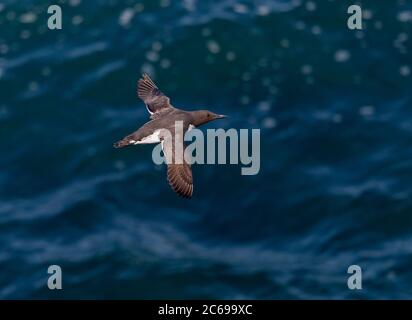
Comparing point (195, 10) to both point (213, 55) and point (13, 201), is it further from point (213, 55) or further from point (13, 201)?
point (13, 201)

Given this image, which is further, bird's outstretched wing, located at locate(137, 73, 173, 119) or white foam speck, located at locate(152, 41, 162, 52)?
white foam speck, located at locate(152, 41, 162, 52)

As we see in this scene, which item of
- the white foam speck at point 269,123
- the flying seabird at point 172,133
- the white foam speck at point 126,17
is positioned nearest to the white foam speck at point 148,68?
the white foam speck at point 126,17

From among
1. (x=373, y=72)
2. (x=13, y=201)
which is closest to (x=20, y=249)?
(x=13, y=201)

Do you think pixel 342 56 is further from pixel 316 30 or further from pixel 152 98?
pixel 152 98

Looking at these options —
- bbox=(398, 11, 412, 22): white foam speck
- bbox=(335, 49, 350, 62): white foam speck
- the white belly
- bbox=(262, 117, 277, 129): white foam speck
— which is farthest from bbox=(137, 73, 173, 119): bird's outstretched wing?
bbox=(398, 11, 412, 22): white foam speck

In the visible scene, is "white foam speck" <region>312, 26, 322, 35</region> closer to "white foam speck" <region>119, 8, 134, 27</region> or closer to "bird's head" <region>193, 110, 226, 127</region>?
"white foam speck" <region>119, 8, 134, 27</region>
